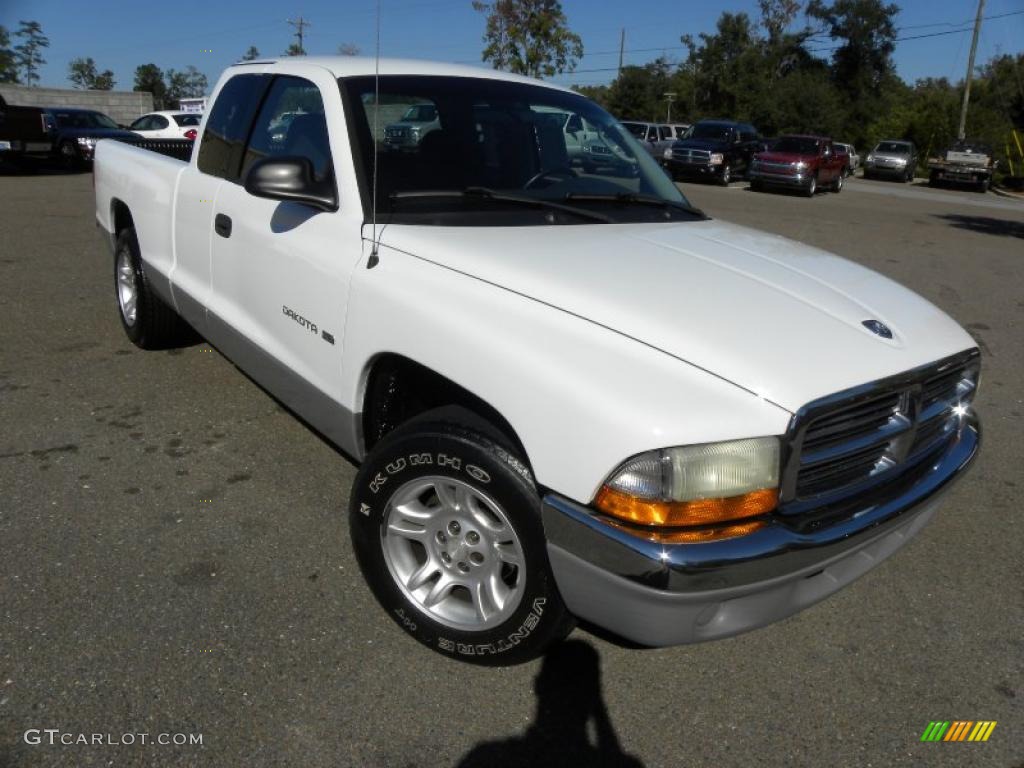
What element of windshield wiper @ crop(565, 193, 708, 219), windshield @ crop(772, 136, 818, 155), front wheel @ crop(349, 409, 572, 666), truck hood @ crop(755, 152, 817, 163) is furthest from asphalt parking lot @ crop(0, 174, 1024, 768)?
windshield @ crop(772, 136, 818, 155)

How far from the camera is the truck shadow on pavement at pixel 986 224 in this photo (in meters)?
16.3

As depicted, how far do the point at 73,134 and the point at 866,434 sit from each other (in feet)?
67.6

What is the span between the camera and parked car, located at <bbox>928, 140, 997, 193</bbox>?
3108cm

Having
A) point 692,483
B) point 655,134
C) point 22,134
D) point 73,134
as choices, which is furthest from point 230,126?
point 655,134

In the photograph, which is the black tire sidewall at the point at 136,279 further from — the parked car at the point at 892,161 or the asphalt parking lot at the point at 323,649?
the parked car at the point at 892,161

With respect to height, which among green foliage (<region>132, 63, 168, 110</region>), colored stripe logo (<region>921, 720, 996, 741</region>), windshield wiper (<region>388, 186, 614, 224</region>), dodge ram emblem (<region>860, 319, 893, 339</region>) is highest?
green foliage (<region>132, 63, 168, 110</region>)

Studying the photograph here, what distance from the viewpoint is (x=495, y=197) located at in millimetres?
3129

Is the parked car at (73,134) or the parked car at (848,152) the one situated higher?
the parked car at (848,152)

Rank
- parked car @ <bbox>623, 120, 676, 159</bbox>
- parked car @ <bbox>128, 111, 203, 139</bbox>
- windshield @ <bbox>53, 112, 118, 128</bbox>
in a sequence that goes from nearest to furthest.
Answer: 1. windshield @ <bbox>53, 112, 118, 128</bbox>
2. parked car @ <bbox>128, 111, 203, 139</bbox>
3. parked car @ <bbox>623, 120, 676, 159</bbox>

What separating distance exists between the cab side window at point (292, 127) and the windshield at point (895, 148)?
36.3 meters

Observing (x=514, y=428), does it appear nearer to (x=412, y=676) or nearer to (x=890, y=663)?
(x=412, y=676)

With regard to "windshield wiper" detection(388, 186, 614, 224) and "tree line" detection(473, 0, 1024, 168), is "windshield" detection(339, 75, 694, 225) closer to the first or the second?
"windshield wiper" detection(388, 186, 614, 224)

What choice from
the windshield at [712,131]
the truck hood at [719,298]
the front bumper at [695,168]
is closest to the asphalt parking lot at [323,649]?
the truck hood at [719,298]

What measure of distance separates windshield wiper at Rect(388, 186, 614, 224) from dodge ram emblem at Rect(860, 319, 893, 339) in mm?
1083
